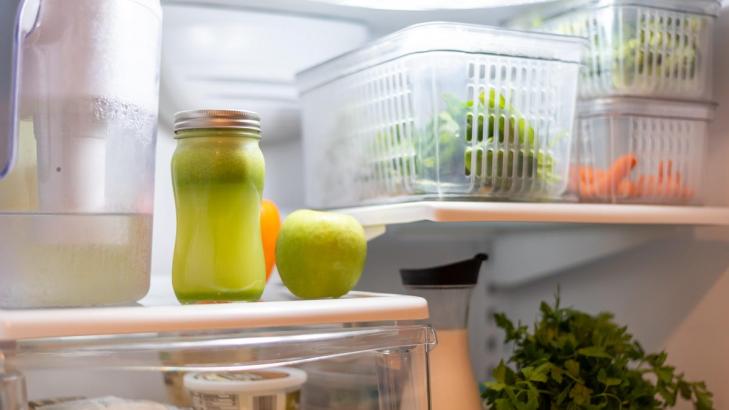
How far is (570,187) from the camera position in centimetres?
98

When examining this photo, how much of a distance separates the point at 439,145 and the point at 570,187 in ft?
0.69

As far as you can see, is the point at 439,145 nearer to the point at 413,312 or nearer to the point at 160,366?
the point at 413,312

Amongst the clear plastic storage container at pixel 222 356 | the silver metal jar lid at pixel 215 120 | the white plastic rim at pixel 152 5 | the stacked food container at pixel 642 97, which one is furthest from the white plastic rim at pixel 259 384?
the stacked food container at pixel 642 97

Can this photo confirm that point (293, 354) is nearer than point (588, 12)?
Yes

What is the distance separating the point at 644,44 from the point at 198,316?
0.65 m

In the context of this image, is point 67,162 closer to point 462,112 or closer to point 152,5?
point 152,5

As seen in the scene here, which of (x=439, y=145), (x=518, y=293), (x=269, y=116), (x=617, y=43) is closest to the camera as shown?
(x=439, y=145)

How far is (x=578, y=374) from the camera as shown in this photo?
937mm

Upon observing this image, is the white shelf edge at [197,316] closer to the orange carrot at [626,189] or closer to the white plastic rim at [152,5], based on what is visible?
the white plastic rim at [152,5]

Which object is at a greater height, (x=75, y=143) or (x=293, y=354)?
(x=75, y=143)

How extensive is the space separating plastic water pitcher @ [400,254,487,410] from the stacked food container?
0.62 ft

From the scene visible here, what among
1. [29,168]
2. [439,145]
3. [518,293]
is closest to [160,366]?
[29,168]

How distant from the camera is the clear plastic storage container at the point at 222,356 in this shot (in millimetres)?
608

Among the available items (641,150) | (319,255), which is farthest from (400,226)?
(641,150)
